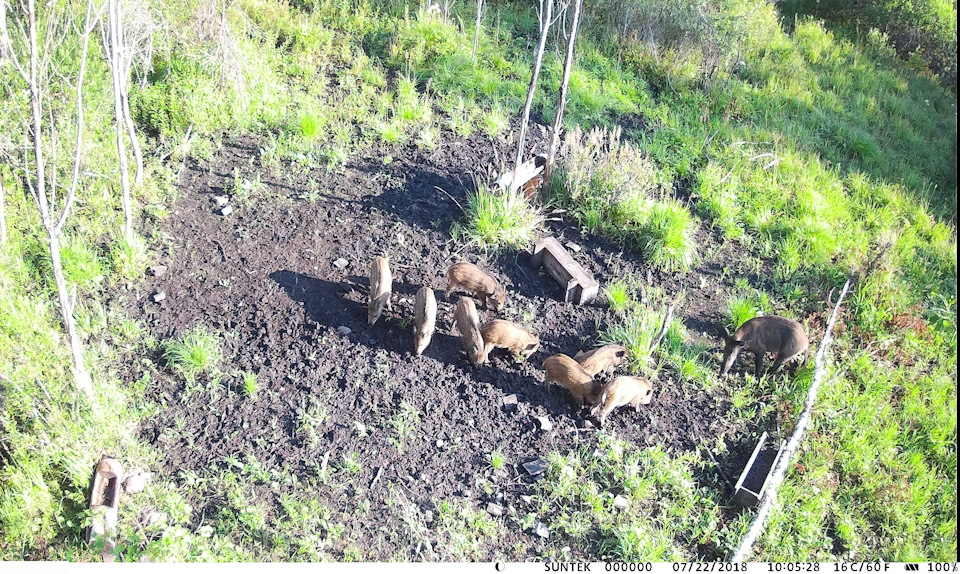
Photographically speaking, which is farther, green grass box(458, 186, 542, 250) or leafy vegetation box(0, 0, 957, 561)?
green grass box(458, 186, 542, 250)

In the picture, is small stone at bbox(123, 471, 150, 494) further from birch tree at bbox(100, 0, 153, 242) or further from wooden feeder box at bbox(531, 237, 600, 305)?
wooden feeder box at bbox(531, 237, 600, 305)

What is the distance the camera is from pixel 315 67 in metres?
8.45

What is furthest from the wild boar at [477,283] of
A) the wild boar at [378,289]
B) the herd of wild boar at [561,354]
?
the wild boar at [378,289]

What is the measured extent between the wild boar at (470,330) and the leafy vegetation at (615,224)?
669 millimetres

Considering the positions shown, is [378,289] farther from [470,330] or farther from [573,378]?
[573,378]

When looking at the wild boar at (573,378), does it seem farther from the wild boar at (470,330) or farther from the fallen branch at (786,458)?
the fallen branch at (786,458)

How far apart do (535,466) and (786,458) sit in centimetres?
178

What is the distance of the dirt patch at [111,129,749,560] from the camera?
475cm

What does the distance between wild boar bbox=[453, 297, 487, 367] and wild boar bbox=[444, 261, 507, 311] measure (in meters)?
0.26

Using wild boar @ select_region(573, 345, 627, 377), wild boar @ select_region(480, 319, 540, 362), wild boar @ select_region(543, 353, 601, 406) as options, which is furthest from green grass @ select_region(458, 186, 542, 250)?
wild boar @ select_region(543, 353, 601, 406)

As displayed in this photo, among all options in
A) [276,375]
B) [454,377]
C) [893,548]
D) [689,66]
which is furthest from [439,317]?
[689,66]

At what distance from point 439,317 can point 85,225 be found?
10.4 ft

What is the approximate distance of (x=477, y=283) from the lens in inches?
224

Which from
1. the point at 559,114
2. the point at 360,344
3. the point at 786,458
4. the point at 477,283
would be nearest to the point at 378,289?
the point at 360,344
